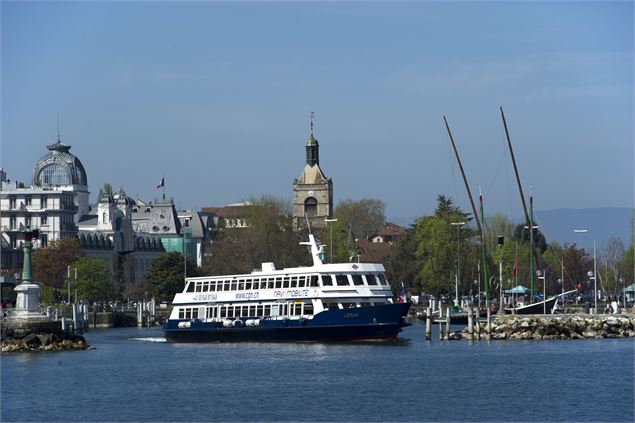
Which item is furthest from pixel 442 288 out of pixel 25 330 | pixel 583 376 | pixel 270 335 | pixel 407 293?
pixel 583 376

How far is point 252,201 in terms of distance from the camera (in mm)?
171250

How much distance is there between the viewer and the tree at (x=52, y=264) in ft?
522

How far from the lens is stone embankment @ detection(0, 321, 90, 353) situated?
273ft

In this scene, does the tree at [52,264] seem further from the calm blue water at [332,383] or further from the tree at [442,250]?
the calm blue water at [332,383]

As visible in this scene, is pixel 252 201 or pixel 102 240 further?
pixel 102 240

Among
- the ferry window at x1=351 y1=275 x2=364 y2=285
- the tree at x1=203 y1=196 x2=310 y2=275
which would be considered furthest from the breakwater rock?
the tree at x1=203 y1=196 x2=310 y2=275

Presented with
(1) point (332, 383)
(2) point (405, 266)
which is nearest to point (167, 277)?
(2) point (405, 266)

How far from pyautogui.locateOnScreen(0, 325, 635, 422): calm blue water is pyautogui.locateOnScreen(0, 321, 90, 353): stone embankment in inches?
64.5

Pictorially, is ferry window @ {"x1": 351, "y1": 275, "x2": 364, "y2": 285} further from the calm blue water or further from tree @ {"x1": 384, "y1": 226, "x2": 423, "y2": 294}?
tree @ {"x1": 384, "y1": 226, "x2": 423, "y2": 294}

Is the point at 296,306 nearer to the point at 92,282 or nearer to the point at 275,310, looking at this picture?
the point at 275,310

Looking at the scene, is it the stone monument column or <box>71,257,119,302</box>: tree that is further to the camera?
<box>71,257,119,302</box>: tree

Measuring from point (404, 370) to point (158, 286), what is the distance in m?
94.0

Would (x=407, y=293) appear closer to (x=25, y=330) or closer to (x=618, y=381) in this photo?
(x=25, y=330)

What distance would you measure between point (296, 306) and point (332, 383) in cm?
2403
